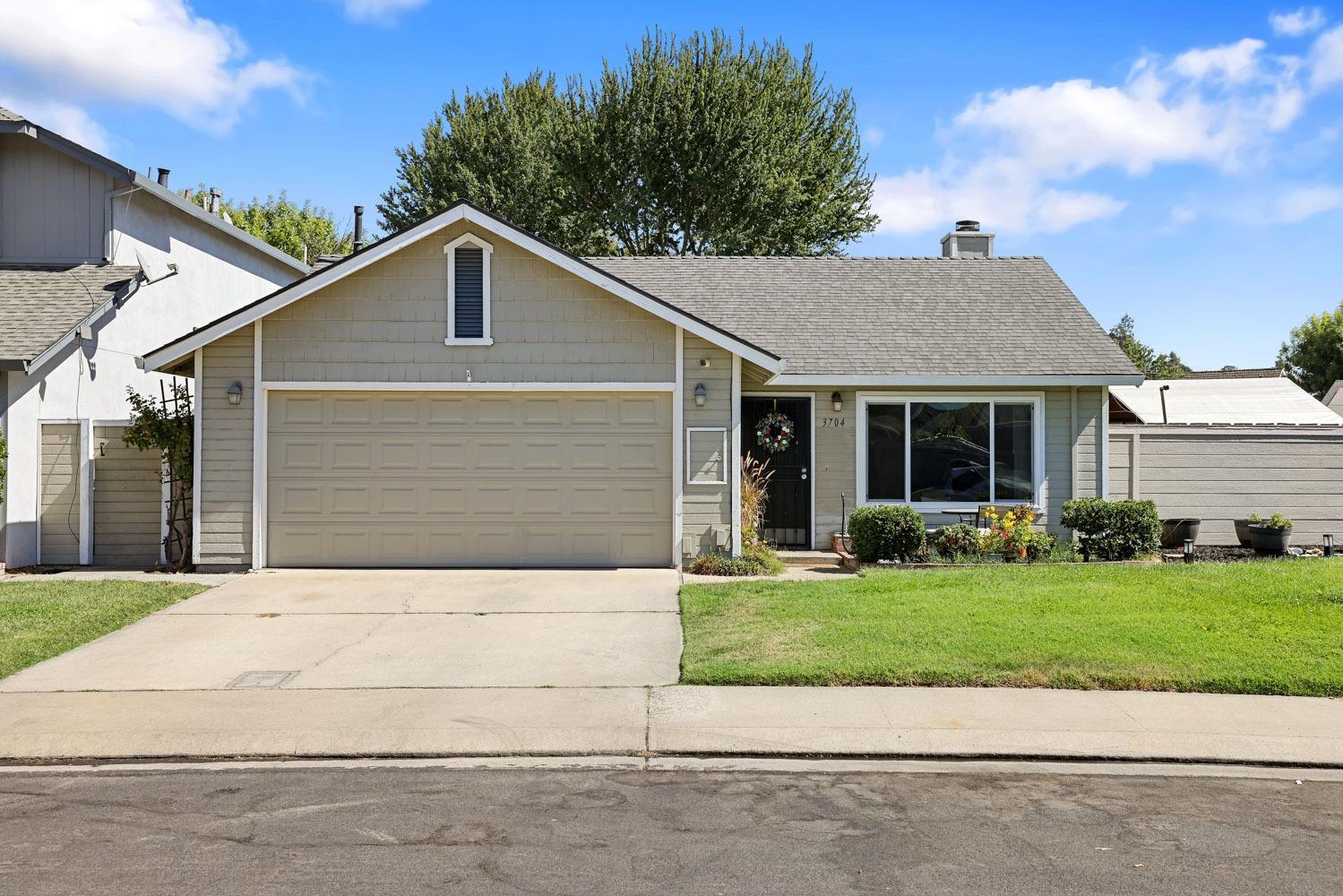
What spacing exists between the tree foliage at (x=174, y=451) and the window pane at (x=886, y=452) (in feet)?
30.6

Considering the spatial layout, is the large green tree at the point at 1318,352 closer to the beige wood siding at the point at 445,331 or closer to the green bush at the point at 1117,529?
the green bush at the point at 1117,529

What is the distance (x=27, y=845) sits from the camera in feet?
16.8

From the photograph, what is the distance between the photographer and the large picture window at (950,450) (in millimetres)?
15594

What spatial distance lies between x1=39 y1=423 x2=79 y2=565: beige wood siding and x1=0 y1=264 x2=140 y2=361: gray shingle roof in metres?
1.22

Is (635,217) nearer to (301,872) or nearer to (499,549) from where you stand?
(499,549)

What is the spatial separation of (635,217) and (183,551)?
816 inches

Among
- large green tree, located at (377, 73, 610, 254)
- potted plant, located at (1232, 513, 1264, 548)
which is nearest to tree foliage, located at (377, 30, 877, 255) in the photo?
large green tree, located at (377, 73, 610, 254)

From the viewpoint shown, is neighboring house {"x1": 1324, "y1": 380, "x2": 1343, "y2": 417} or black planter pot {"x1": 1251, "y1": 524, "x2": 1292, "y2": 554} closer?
black planter pot {"x1": 1251, "y1": 524, "x2": 1292, "y2": 554}

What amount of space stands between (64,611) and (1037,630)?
30.7 ft

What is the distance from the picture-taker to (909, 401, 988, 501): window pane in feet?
51.2

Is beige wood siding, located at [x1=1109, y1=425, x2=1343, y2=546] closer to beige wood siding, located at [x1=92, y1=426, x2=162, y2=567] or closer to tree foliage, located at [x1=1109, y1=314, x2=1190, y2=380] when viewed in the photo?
beige wood siding, located at [x1=92, y1=426, x2=162, y2=567]

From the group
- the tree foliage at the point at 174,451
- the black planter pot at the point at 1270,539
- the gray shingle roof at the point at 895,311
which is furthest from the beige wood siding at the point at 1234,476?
the tree foliage at the point at 174,451

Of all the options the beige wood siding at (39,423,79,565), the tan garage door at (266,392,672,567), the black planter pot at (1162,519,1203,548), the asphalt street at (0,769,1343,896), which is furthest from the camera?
the black planter pot at (1162,519,1203,548)

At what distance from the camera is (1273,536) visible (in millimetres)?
14312
